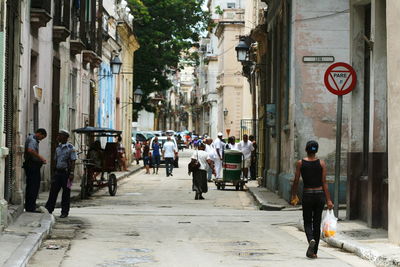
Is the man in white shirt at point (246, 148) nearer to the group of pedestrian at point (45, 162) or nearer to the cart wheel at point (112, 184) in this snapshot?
the cart wheel at point (112, 184)

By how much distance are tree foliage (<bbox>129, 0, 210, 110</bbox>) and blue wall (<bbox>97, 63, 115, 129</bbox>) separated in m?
8.68

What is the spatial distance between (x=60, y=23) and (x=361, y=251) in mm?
15048

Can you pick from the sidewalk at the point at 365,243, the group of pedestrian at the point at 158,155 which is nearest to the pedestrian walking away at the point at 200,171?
the sidewalk at the point at 365,243

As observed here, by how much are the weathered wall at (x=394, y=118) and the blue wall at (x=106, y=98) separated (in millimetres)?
24022

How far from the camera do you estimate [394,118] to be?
12656 millimetres

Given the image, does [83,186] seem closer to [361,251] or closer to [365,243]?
[365,243]

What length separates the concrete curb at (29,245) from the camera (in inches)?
392

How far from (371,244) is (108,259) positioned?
149 inches

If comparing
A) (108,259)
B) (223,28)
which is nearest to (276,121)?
(108,259)

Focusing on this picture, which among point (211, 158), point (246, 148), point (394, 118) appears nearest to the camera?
point (394, 118)

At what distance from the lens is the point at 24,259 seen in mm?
10195

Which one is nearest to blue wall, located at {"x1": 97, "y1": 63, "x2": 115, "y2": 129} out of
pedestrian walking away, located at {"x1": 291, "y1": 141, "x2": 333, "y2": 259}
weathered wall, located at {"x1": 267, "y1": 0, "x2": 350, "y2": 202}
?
weathered wall, located at {"x1": 267, "y1": 0, "x2": 350, "y2": 202}

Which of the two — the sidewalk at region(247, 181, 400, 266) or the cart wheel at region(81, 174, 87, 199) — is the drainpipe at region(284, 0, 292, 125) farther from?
the sidewalk at region(247, 181, 400, 266)

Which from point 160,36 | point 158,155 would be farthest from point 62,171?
point 160,36
